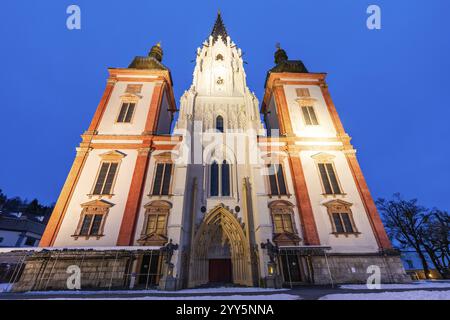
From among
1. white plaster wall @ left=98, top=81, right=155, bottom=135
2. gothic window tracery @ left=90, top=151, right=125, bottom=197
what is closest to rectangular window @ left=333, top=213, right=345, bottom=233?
gothic window tracery @ left=90, top=151, right=125, bottom=197

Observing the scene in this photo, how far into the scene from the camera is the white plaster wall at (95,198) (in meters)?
14.5

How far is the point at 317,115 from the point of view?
2214 cm

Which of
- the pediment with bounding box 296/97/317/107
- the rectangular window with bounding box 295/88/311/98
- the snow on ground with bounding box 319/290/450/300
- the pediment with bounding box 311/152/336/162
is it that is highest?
the rectangular window with bounding box 295/88/311/98

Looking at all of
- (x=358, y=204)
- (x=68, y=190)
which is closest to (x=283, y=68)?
(x=358, y=204)

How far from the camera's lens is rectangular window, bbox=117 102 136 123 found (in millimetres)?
20938

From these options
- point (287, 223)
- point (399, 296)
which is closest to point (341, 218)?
point (287, 223)

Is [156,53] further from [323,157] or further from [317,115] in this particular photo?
[323,157]

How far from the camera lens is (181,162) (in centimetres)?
1644

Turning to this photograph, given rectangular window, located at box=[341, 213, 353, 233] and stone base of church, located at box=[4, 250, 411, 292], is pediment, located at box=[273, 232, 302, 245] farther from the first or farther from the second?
rectangular window, located at box=[341, 213, 353, 233]

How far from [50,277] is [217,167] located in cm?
1333

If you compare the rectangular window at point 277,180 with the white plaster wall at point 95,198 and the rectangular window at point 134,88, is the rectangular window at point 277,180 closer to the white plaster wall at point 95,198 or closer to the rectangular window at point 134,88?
the white plaster wall at point 95,198

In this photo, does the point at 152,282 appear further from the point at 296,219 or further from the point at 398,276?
the point at 398,276

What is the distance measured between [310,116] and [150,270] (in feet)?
66.1

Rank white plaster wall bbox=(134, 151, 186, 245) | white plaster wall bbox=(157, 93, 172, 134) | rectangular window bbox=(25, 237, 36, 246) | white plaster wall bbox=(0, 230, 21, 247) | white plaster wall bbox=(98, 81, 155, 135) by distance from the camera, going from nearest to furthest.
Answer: white plaster wall bbox=(134, 151, 186, 245) → white plaster wall bbox=(98, 81, 155, 135) → white plaster wall bbox=(157, 93, 172, 134) → white plaster wall bbox=(0, 230, 21, 247) → rectangular window bbox=(25, 237, 36, 246)
